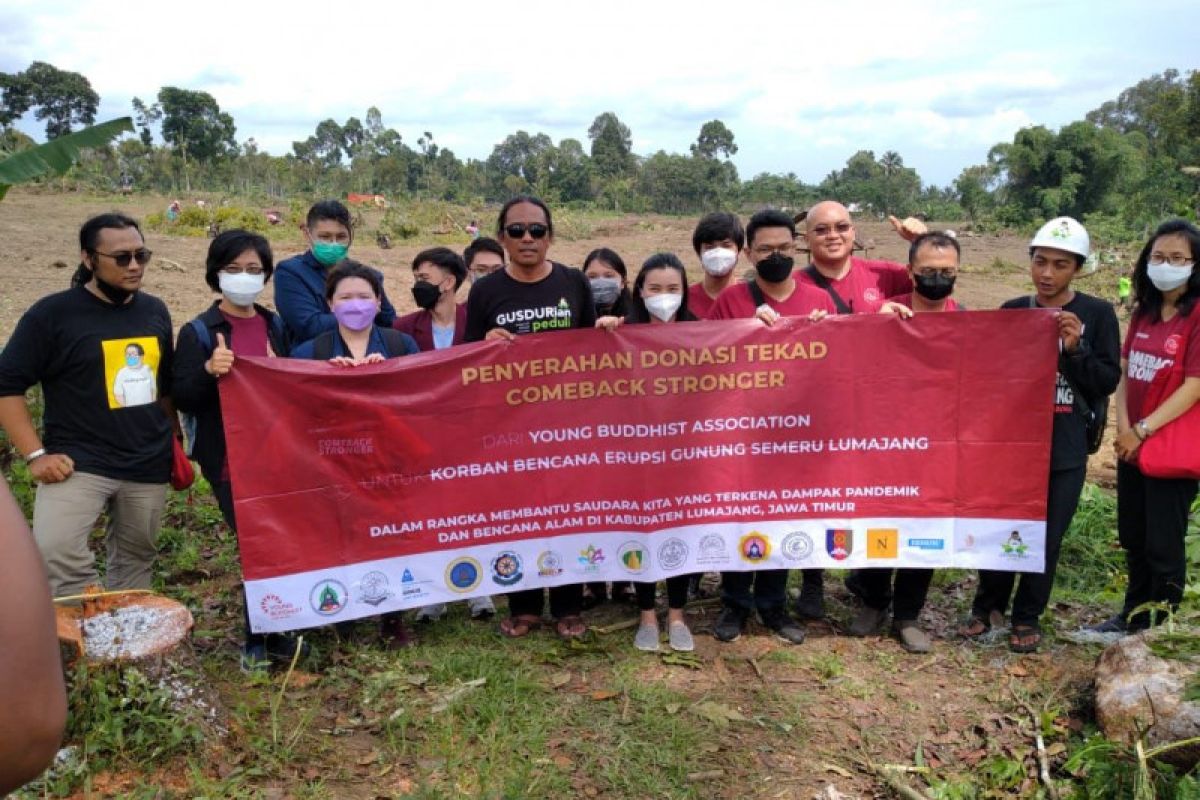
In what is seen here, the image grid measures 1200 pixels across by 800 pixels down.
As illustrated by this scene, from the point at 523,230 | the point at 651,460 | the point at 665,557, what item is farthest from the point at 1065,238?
the point at 523,230

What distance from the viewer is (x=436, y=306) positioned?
16.6ft

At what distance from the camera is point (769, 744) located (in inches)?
145

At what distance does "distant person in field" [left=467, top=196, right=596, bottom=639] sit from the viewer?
4.12 m

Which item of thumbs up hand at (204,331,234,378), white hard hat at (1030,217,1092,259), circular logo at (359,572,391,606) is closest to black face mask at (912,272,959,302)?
white hard hat at (1030,217,1092,259)

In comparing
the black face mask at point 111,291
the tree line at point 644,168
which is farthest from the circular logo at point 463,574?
the tree line at point 644,168

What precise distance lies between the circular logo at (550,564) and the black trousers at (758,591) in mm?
948

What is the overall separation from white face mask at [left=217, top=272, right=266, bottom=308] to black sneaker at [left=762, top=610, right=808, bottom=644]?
3.18 m

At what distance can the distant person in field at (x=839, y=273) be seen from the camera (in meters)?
4.34

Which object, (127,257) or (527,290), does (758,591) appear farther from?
(127,257)

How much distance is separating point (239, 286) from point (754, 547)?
2899 millimetres

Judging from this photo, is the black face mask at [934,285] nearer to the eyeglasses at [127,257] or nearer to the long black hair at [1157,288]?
the long black hair at [1157,288]

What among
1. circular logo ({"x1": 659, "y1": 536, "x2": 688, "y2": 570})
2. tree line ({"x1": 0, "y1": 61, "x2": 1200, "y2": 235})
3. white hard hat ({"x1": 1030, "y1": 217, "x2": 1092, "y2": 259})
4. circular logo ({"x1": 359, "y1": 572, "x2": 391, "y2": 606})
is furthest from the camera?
tree line ({"x1": 0, "y1": 61, "x2": 1200, "y2": 235})

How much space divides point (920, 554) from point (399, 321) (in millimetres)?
3288

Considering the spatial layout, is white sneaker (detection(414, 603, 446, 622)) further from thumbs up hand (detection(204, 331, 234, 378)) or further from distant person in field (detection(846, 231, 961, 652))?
distant person in field (detection(846, 231, 961, 652))
